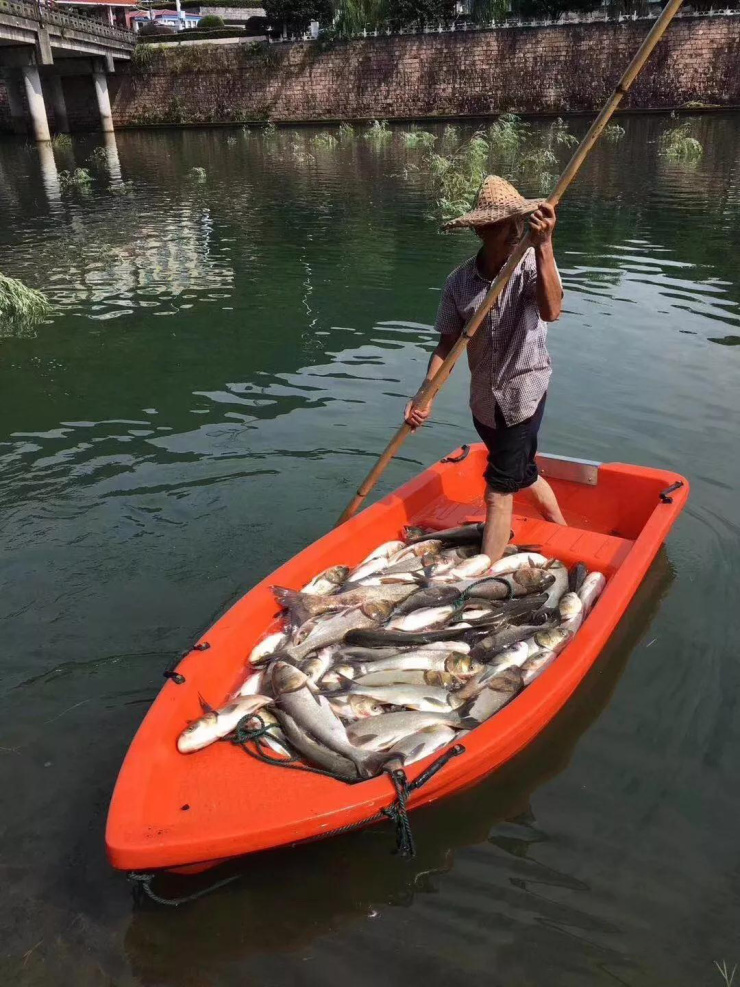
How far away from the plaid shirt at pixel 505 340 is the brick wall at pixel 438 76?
40.3 metres

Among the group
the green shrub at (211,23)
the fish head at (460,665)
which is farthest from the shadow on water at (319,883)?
the green shrub at (211,23)

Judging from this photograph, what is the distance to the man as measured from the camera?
4578 millimetres

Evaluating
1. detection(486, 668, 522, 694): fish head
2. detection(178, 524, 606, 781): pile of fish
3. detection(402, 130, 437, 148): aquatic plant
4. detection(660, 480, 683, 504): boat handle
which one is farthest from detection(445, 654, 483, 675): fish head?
detection(402, 130, 437, 148): aquatic plant

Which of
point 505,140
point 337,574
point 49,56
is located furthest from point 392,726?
point 49,56

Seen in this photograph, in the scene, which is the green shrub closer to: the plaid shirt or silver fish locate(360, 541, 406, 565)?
the plaid shirt

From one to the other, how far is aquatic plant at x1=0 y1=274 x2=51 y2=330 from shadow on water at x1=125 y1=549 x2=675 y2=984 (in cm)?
1045

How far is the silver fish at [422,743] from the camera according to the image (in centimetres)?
374

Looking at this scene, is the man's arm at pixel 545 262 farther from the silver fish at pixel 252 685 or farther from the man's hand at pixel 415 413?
the silver fish at pixel 252 685

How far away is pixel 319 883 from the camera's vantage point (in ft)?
12.0

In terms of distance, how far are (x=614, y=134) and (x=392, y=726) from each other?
33.7m

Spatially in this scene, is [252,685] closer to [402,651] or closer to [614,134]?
[402,651]

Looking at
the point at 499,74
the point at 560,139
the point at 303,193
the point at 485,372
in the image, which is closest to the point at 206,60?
Answer: the point at 499,74

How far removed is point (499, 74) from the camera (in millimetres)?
41469

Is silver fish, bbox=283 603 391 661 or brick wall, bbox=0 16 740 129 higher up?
brick wall, bbox=0 16 740 129
